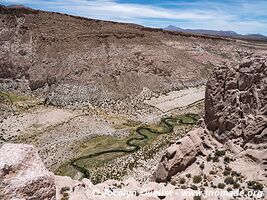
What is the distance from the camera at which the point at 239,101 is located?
2469 cm

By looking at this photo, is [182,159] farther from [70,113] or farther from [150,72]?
[150,72]

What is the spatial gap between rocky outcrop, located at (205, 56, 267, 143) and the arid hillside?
3531 centimetres

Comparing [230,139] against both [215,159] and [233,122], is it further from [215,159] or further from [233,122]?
[215,159]

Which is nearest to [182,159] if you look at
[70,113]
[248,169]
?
[248,169]

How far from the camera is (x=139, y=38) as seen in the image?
78688mm

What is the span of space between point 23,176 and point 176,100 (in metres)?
51.7

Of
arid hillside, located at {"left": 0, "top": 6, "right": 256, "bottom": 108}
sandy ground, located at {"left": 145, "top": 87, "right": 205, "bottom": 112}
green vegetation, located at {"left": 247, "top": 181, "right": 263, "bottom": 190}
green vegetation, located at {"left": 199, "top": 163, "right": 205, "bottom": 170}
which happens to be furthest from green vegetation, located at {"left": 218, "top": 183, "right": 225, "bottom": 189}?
arid hillside, located at {"left": 0, "top": 6, "right": 256, "bottom": 108}

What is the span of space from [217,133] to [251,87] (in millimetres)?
3676

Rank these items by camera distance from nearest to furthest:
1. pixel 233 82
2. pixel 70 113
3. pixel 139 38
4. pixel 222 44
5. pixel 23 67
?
1. pixel 233 82
2. pixel 70 113
3. pixel 23 67
4. pixel 139 38
5. pixel 222 44

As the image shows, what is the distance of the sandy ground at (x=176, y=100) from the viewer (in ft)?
201

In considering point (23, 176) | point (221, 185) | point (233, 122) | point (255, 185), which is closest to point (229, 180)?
point (221, 185)

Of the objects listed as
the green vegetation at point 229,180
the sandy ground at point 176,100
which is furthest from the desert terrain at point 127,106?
the sandy ground at point 176,100

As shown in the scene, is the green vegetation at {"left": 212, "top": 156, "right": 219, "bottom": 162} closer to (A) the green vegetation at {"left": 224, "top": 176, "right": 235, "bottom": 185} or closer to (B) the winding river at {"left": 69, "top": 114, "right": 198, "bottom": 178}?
(A) the green vegetation at {"left": 224, "top": 176, "right": 235, "bottom": 185}

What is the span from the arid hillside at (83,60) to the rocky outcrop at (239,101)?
35.3 m
